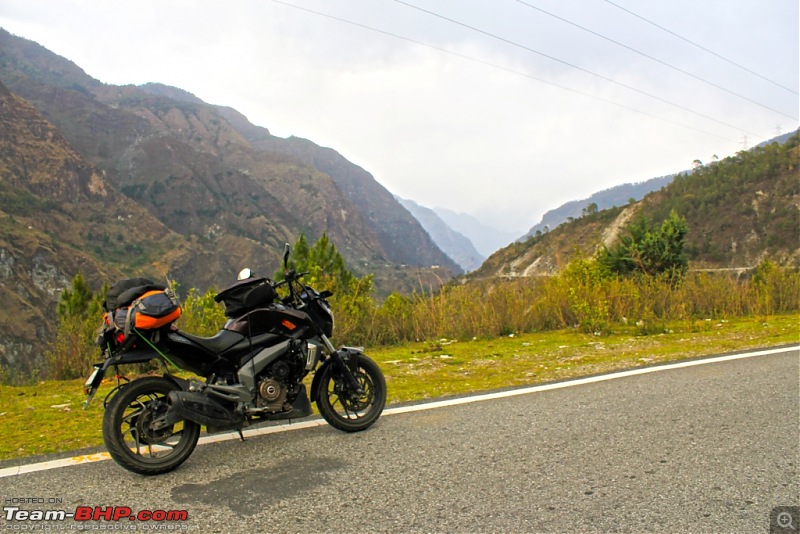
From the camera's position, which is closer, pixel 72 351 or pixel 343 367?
pixel 343 367

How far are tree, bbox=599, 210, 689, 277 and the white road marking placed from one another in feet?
19.6

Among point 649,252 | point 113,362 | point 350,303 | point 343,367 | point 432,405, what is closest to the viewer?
point 113,362

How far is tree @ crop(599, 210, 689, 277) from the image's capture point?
1405cm

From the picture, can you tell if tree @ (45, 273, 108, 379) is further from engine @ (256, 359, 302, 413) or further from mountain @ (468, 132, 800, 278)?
mountain @ (468, 132, 800, 278)

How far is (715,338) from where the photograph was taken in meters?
8.96

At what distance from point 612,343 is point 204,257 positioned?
185 meters

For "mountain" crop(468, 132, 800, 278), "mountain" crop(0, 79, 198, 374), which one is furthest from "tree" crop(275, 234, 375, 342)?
"mountain" crop(0, 79, 198, 374)

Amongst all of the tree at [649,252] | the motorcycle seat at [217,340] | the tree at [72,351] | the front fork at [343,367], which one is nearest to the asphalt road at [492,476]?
the front fork at [343,367]

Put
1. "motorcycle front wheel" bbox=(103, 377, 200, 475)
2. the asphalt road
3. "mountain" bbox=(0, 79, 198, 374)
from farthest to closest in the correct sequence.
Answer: "mountain" bbox=(0, 79, 198, 374), "motorcycle front wheel" bbox=(103, 377, 200, 475), the asphalt road

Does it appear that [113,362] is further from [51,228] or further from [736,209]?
[51,228]

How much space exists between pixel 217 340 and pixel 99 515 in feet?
4.58

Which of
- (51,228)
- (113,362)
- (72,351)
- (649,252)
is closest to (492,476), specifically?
(113,362)

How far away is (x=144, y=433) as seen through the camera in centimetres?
380

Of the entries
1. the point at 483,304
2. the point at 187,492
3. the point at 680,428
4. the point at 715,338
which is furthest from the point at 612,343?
the point at 187,492
